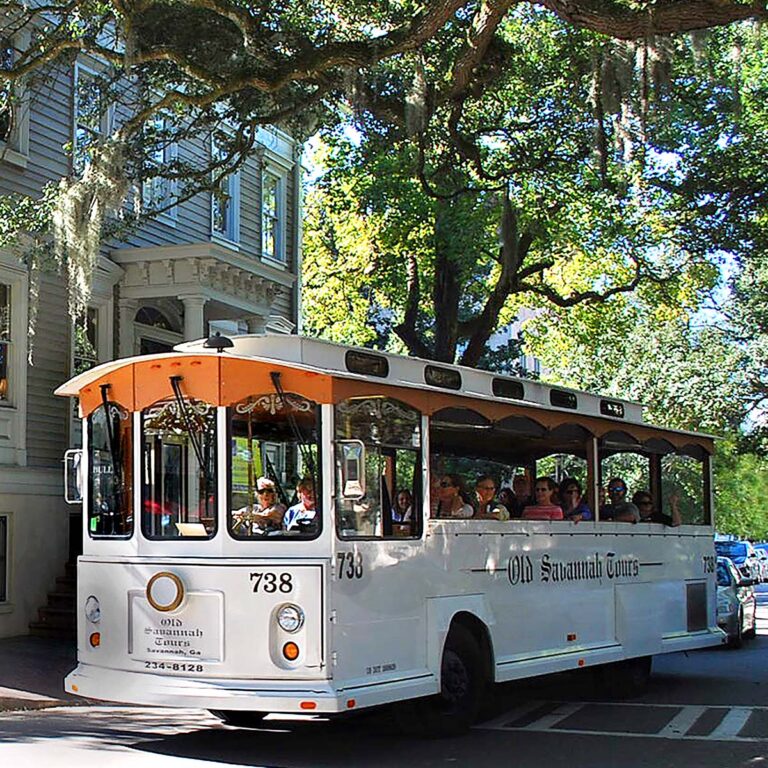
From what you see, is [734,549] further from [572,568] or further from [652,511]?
[572,568]

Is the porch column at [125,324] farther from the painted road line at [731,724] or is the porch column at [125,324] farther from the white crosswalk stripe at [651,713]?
the painted road line at [731,724]

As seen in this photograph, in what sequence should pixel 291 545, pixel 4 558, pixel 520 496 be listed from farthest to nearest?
pixel 4 558 < pixel 520 496 < pixel 291 545

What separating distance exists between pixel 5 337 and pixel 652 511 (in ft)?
31.8

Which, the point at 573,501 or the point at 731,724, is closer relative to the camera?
the point at 731,724

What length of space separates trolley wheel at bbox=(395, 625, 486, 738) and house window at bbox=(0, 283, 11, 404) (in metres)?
9.93

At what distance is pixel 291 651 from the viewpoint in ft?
30.1

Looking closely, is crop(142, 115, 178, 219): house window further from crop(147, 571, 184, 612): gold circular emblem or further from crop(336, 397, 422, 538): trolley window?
crop(147, 571, 184, 612): gold circular emblem

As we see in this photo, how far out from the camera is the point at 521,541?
39.1 ft

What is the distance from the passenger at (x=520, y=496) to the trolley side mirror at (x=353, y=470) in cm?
340

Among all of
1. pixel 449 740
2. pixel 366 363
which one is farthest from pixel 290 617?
pixel 449 740

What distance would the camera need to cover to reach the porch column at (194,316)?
782 inches

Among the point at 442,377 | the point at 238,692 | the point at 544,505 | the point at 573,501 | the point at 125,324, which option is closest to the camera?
the point at 238,692

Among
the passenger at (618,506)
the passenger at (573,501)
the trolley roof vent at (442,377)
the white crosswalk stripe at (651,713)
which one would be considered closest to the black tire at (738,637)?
the passenger at (618,506)

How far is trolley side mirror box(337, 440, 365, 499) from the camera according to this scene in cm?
953
